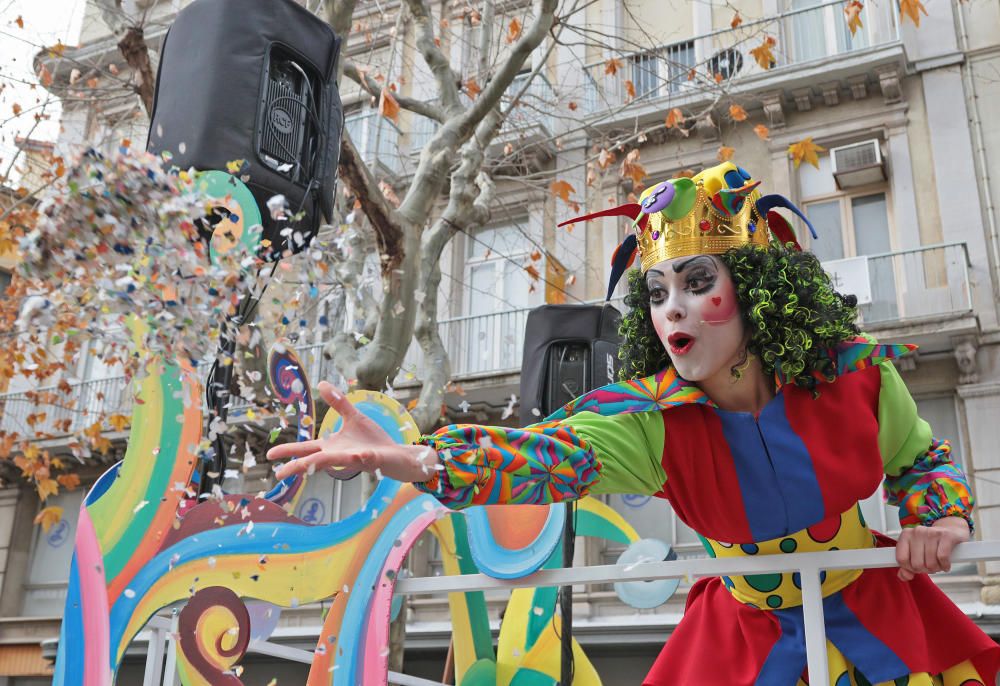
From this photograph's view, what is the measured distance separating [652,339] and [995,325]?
8.72 metres

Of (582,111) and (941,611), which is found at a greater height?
(582,111)

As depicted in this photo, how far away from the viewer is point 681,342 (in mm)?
2113

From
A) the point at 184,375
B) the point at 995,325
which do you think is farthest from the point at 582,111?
the point at 184,375

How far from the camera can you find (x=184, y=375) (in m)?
2.84

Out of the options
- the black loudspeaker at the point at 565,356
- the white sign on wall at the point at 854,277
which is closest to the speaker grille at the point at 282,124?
the black loudspeaker at the point at 565,356

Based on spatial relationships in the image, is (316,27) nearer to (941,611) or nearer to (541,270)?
(941,611)

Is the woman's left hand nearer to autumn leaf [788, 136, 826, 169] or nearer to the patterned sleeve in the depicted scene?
the patterned sleeve

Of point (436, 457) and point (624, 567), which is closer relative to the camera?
point (436, 457)

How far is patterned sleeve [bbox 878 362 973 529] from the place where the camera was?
6.61 ft

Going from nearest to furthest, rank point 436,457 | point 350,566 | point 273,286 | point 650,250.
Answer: point 436,457, point 650,250, point 350,566, point 273,286

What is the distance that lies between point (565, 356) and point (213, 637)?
258 centimetres

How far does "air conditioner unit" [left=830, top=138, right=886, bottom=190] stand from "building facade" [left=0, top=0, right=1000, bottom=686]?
0.07 feet

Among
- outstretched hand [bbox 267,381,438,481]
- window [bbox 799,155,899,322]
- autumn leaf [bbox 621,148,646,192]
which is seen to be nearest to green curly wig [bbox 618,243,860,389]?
outstretched hand [bbox 267,381,438,481]

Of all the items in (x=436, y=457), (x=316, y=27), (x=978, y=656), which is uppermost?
(x=316, y=27)
